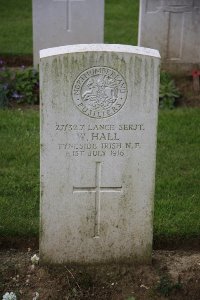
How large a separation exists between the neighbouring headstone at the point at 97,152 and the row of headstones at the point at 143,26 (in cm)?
454

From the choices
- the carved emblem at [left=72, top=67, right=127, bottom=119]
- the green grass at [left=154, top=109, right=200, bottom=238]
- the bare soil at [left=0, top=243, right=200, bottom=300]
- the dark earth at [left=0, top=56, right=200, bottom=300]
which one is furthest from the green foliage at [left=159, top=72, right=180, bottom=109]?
the carved emblem at [left=72, top=67, right=127, bottom=119]

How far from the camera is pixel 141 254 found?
4.71 meters

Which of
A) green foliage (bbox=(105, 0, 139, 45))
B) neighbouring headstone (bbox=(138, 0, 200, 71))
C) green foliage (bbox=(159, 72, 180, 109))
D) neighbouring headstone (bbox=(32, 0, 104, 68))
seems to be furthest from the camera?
green foliage (bbox=(105, 0, 139, 45))

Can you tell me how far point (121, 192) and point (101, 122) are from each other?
0.52 meters

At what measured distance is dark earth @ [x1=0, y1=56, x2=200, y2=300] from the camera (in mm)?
4445

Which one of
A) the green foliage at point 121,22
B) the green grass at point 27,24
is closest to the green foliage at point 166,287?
the green grass at point 27,24

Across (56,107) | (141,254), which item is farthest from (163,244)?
(56,107)

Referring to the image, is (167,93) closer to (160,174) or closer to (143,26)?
(143,26)

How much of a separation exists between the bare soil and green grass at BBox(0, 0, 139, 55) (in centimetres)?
650

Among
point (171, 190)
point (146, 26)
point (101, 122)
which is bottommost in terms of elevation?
point (171, 190)

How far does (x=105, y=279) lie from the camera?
4.59m

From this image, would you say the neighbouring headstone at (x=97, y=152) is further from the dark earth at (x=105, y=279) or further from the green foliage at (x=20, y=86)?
the green foliage at (x=20, y=86)

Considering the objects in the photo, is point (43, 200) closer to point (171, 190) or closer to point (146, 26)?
point (171, 190)

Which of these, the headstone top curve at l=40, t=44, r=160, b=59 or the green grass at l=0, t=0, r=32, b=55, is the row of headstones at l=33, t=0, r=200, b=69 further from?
the headstone top curve at l=40, t=44, r=160, b=59
